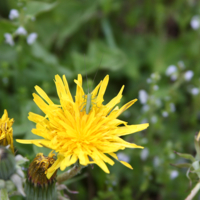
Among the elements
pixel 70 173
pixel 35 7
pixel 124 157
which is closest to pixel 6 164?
pixel 70 173

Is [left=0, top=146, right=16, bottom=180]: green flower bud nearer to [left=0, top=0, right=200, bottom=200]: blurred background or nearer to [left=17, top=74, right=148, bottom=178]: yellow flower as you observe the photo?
[left=17, top=74, right=148, bottom=178]: yellow flower

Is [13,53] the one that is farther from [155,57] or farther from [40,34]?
[155,57]

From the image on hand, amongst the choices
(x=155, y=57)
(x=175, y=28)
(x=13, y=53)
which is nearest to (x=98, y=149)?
(x=13, y=53)

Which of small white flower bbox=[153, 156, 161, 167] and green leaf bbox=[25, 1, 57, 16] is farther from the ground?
green leaf bbox=[25, 1, 57, 16]

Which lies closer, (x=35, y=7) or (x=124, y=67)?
(x=35, y=7)

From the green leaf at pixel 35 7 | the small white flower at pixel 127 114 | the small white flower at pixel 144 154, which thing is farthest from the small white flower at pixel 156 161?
the green leaf at pixel 35 7

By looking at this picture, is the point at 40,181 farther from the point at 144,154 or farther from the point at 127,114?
the point at 127,114

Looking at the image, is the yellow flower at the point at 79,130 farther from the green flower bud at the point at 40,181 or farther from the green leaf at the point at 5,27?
the green leaf at the point at 5,27

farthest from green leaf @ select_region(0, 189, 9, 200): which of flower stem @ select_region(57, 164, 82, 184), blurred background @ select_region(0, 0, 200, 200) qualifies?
blurred background @ select_region(0, 0, 200, 200)
